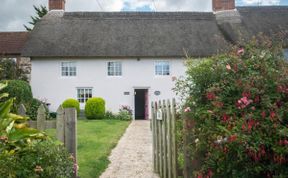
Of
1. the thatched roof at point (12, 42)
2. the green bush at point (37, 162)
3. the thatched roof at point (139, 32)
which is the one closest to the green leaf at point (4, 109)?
the green bush at point (37, 162)

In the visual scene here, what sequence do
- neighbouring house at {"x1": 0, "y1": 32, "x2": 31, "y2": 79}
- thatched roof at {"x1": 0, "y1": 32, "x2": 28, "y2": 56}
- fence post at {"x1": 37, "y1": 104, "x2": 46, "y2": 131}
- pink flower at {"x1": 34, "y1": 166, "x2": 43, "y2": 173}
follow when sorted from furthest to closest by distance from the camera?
thatched roof at {"x1": 0, "y1": 32, "x2": 28, "y2": 56} → neighbouring house at {"x1": 0, "y1": 32, "x2": 31, "y2": 79} → fence post at {"x1": 37, "y1": 104, "x2": 46, "y2": 131} → pink flower at {"x1": 34, "y1": 166, "x2": 43, "y2": 173}

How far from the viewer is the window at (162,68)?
26.8 meters

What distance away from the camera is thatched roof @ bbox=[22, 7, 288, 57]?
2655cm

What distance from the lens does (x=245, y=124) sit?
3.96 metres

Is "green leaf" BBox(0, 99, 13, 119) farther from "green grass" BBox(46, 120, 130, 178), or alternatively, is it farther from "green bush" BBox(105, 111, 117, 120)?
"green bush" BBox(105, 111, 117, 120)

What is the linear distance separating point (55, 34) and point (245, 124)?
25.5 meters

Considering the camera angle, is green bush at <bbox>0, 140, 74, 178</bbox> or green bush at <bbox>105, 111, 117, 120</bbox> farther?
green bush at <bbox>105, 111, 117, 120</bbox>

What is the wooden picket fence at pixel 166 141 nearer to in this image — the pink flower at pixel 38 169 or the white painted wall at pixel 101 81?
the pink flower at pixel 38 169

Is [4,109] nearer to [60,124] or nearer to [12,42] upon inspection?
[60,124]

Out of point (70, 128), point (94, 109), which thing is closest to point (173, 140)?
point (70, 128)

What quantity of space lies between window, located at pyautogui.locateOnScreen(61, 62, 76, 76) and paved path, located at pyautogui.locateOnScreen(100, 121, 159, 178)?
13831 millimetres

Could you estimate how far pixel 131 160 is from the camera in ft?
31.7

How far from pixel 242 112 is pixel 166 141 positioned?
3114 millimetres

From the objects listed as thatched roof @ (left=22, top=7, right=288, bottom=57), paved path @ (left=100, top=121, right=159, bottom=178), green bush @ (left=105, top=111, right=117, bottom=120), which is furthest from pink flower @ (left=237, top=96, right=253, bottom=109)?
thatched roof @ (left=22, top=7, right=288, bottom=57)
